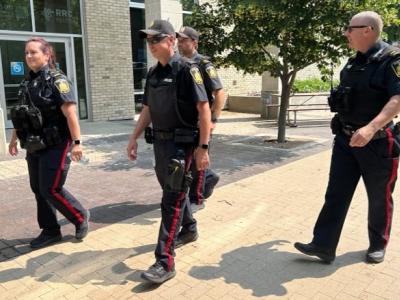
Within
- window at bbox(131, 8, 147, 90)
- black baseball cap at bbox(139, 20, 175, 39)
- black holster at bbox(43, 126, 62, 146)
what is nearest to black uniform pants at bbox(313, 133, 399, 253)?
black baseball cap at bbox(139, 20, 175, 39)

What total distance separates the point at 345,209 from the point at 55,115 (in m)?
2.50

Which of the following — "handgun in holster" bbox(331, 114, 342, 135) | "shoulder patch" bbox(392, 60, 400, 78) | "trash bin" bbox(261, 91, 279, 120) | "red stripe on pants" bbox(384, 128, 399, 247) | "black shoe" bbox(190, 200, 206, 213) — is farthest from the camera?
"trash bin" bbox(261, 91, 279, 120)

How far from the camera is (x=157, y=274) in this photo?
324 centimetres

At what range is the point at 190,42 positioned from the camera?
184 inches

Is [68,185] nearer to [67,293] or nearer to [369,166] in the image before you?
[67,293]

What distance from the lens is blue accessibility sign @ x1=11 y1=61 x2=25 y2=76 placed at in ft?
35.8

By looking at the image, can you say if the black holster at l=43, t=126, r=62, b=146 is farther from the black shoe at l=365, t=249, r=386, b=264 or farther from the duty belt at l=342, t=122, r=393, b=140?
the black shoe at l=365, t=249, r=386, b=264

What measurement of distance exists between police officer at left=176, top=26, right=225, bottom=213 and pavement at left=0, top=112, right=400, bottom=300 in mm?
242

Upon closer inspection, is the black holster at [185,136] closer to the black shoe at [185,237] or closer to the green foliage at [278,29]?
the black shoe at [185,237]

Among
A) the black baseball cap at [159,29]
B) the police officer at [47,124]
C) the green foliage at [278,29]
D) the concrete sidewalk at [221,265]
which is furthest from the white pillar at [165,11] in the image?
the black baseball cap at [159,29]

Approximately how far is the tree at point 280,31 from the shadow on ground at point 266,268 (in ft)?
15.5

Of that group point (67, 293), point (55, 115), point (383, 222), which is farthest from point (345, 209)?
point (55, 115)

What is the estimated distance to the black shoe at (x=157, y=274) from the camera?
3207 mm

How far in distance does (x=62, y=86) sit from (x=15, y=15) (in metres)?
8.30
